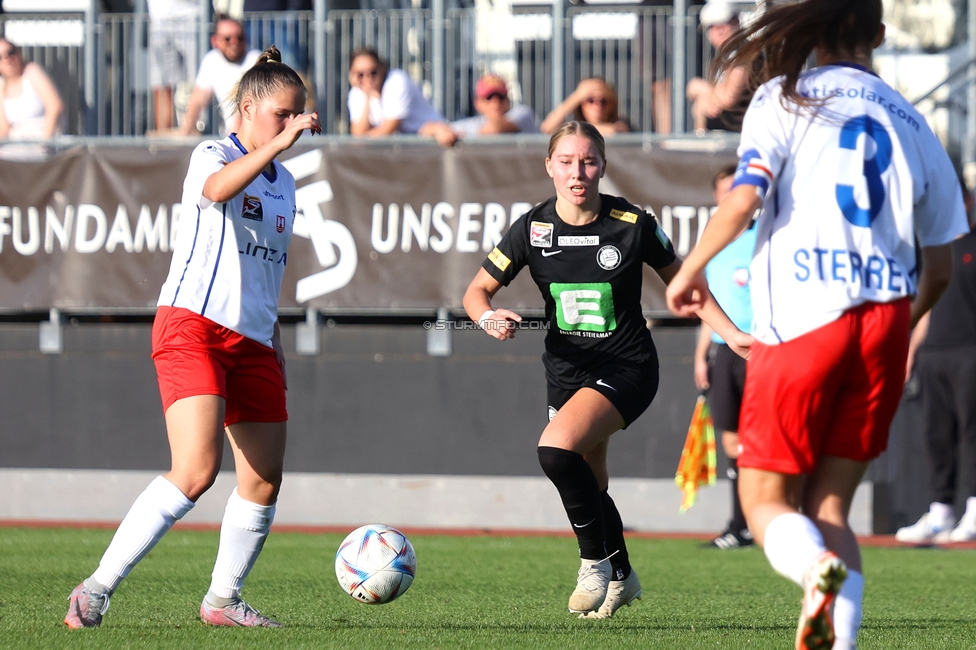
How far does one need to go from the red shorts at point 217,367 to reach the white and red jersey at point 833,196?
2.16 metres

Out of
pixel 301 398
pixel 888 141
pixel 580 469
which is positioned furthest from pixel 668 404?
pixel 888 141

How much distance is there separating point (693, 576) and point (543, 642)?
296 centimetres

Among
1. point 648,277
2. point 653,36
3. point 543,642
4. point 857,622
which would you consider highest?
point 653,36

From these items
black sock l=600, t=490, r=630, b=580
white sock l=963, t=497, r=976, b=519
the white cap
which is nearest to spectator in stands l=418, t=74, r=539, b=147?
the white cap

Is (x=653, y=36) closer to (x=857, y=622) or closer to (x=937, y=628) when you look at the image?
(x=937, y=628)

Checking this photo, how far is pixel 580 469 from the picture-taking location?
529 cm

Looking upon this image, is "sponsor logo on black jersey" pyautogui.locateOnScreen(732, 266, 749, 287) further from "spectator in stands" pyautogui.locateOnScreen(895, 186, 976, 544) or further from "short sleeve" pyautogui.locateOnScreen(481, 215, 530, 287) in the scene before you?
"short sleeve" pyautogui.locateOnScreen(481, 215, 530, 287)

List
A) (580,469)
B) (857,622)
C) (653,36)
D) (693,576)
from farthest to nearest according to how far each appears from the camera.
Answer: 1. (653,36)
2. (693,576)
3. (580,469)
4. (857,622)

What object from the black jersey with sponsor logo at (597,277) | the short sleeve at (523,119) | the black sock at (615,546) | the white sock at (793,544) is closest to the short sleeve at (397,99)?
the short sleeve at (523,119)

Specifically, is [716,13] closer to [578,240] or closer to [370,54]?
[370,54]

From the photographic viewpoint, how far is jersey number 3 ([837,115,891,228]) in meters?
3.38

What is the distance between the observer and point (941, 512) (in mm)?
9930

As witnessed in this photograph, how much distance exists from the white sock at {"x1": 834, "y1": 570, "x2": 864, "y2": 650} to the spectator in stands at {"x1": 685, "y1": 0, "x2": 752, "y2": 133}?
781 cm

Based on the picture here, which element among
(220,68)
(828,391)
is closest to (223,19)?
(220,68)
